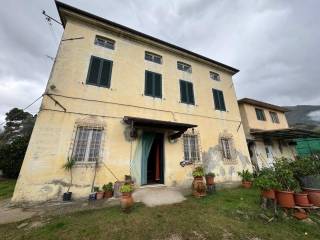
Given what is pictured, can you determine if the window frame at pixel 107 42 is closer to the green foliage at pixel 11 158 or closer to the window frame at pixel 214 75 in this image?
the window frame at pixel 214 75

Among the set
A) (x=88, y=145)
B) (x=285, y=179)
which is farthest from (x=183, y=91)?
(x=285, y=179)

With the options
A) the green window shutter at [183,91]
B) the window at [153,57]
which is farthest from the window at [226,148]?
the window at [153,57]

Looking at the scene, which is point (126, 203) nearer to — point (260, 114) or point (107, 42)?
point (107, 42)

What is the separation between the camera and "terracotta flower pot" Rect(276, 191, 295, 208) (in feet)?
15.3

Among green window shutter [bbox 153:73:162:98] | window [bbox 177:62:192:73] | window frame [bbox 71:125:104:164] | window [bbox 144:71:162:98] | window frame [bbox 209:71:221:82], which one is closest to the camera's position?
window frame [bbox 71:125:104:164]

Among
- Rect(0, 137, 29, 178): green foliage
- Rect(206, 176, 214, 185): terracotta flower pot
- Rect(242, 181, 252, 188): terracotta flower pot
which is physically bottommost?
Rect(242, 181, 252, 188): terracotta flower pot

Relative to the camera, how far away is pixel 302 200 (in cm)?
465

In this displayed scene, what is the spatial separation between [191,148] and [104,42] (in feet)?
25.5

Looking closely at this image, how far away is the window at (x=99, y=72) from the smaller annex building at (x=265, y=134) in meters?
11.7

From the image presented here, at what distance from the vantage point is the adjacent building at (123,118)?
227 inches

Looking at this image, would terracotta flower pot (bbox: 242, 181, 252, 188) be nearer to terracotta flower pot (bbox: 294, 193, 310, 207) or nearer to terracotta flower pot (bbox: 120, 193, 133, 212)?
terracotta flower pot (bbox: 294, 193, 310, 207)

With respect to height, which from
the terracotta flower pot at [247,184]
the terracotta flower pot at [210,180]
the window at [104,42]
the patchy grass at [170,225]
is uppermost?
the window at [104,42]

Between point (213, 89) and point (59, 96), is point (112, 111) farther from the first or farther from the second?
point (213, 89)

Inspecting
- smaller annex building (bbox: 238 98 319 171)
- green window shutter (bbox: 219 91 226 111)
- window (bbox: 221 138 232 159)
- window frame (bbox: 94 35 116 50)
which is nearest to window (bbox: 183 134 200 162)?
window (bbox: 221 138 232 159)
